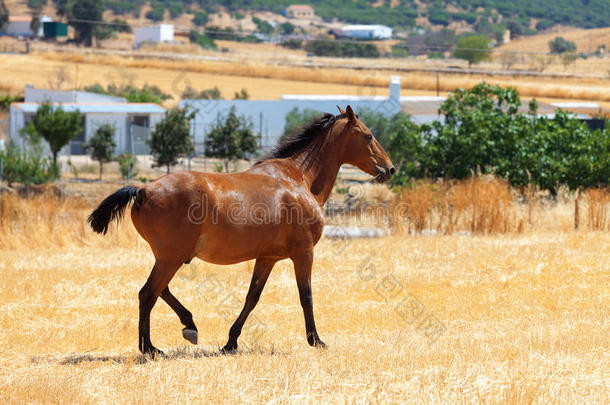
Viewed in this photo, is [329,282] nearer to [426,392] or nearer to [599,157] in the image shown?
[426,392]

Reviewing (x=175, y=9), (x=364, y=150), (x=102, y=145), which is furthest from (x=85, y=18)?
(x=364, y=150)

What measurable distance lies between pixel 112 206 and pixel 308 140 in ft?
8.06

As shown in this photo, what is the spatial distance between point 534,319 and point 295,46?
11817 centimetres

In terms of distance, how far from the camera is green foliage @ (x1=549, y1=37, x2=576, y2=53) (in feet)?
364

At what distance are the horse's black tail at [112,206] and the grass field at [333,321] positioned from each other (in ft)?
4.36

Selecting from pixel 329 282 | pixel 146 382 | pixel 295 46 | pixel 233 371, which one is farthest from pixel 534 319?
pixel 295 46

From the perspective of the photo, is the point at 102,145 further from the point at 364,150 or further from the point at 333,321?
the point at 364,150

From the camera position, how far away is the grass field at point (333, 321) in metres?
6.73

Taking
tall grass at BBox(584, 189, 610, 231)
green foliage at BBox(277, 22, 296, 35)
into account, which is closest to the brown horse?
tall grass at BBox(584, 189, 610, 231)

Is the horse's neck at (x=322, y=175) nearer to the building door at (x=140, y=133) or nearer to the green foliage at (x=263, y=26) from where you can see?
the building door at (x=140, y=133)

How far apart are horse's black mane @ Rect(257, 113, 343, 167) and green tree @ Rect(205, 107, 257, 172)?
1170 inches

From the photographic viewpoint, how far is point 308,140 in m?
9.40

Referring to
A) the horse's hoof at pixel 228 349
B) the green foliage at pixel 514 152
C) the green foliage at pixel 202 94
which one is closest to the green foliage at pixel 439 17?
the green foliage at pixel 202 94

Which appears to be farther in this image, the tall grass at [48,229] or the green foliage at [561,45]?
the green foliage at [561,45]
